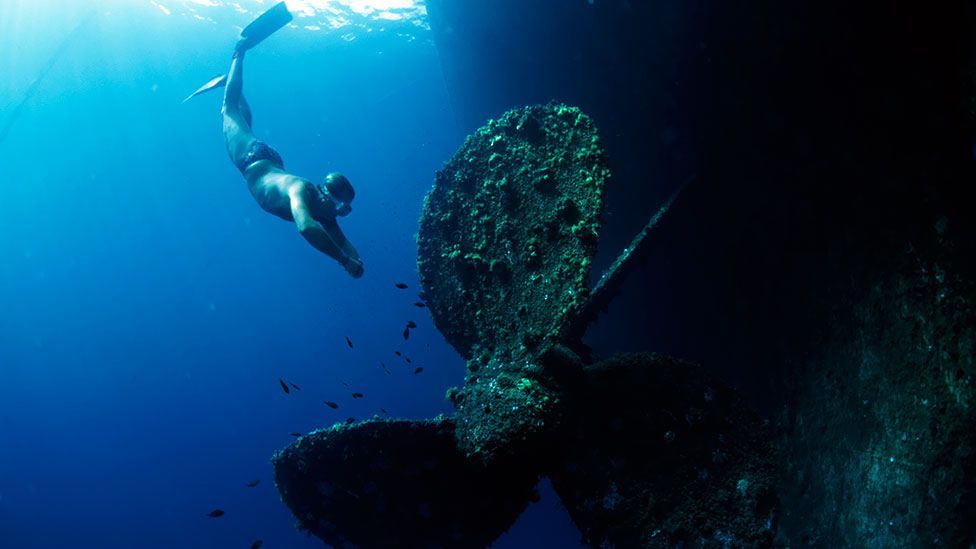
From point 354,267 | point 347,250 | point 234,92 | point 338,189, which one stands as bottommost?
point 354,267

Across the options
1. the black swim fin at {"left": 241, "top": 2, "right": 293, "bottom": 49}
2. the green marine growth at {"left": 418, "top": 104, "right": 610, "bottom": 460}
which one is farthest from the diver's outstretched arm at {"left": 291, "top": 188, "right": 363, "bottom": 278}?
the black swim fin at {"left": 241, "top": 2, "right": 293, "bottom": 49}

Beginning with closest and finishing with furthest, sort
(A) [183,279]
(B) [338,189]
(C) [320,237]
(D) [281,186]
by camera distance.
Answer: (C) [320,237], (B) [338,189], (D) [281,186], (A) [183,279]

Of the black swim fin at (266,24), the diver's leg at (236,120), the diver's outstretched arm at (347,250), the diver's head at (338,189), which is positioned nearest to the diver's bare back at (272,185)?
the diver's head at (338,189)

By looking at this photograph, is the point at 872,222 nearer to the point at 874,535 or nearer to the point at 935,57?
the point at 935,57

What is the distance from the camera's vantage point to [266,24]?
375 inches

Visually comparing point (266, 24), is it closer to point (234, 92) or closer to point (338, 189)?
point (234, 92)

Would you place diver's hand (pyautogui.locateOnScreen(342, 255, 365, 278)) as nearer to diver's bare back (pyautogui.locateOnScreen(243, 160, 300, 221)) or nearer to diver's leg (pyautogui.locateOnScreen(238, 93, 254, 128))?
diver's bare back (pyautogui.locateOnScreen(243, 160, 300, 221))

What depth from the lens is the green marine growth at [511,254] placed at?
3.83m

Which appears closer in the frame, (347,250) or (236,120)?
(347,250)

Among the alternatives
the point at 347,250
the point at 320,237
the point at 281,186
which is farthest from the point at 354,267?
the point at 281,186

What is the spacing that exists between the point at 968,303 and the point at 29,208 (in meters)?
69.2

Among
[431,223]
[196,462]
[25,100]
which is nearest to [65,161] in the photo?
[25,100]

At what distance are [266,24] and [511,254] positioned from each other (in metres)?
8.02

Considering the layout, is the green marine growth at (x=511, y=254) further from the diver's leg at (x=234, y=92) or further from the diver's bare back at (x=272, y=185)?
the diver's leg at (x=234, y=92)
